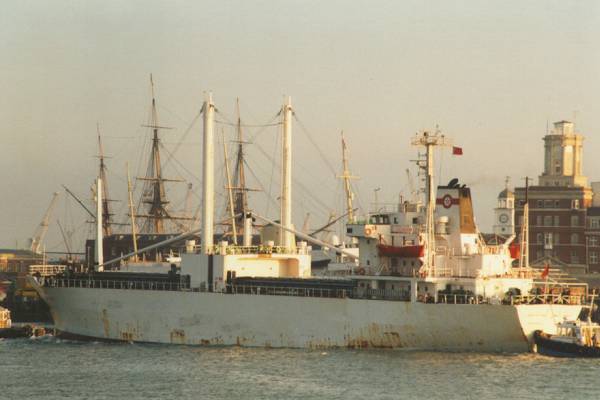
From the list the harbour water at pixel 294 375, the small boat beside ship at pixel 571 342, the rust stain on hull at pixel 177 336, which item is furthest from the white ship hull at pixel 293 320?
the harbour water at pixel 294 375

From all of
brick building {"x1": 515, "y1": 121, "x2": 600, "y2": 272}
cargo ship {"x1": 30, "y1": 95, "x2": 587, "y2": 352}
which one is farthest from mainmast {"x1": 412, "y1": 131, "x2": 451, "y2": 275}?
brick building {"x1": 515, "y1": 121, "x2": 600, "y2": 272}

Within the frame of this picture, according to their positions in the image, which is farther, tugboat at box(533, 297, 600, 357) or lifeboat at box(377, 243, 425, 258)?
lifeboat at box(377, 243, 425, 258)

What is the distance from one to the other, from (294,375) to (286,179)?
66.5 ft

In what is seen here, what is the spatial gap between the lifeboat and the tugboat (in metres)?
6.39

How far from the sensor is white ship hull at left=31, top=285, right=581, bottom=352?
183 ft

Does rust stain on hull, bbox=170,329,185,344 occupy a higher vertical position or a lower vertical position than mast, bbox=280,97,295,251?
lower

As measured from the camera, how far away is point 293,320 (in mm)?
60594

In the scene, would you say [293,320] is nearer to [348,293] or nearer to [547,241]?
[348,293]

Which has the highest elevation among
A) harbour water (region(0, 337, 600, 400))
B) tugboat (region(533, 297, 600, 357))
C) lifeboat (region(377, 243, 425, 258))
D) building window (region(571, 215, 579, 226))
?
building window (region(571, 215, 579, 226))

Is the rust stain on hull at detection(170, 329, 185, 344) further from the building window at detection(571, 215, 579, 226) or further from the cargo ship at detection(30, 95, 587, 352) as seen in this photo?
the building window at detection(571, 215, 579, 226)

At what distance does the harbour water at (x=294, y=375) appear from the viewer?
156ft

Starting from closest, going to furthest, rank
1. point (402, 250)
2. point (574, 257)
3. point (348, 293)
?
1. point (402, 250)
2. point (348, 293)
3. point (574, 257)

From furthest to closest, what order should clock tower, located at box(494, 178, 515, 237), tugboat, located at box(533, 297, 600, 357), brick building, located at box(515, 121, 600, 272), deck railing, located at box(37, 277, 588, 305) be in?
brick building, located at box(515, 121, 600, 272) → clock tower, located at box(494, 178, 515, 237) → deck railing, located at box(37, 277, 588, 305) → tugboat, located at box(533, 297, 600, 357)

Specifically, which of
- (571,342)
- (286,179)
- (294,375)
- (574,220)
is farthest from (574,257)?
(294,375)
